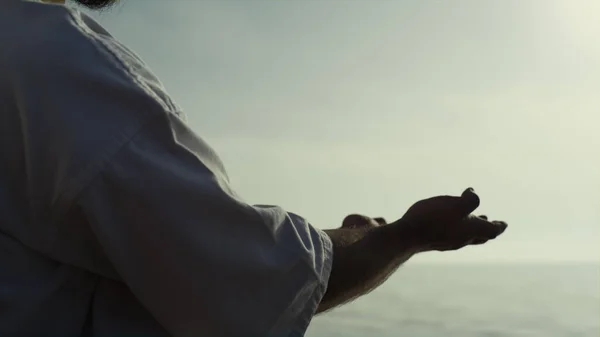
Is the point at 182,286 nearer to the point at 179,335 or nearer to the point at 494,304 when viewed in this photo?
the point at 179,335

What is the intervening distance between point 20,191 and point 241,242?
33 cm

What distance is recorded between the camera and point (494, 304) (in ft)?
82.4

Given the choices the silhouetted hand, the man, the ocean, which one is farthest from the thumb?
the ocean

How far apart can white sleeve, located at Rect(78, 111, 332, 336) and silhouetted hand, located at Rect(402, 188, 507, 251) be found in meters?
0.42

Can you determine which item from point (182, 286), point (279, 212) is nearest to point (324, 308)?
point (279, 212)

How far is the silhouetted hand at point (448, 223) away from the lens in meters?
1.47

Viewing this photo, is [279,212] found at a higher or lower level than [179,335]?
higher

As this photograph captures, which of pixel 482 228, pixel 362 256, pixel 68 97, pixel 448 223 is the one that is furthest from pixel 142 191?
pixel 482 228

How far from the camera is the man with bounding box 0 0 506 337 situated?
105 cm

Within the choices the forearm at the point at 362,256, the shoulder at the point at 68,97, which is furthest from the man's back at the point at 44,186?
the forearm at the point at 362,256

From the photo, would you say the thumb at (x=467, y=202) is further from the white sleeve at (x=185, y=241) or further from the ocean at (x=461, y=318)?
the ocean at (x=461, y=318)

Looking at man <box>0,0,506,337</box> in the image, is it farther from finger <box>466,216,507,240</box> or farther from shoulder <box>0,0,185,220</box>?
finger <box>466,216,507,240</box>

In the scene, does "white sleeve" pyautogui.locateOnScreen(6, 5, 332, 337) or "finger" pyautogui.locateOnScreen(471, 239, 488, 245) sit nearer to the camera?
"white sleeve" pyautogui.locateOnScreen(6, 5, 332, 337)

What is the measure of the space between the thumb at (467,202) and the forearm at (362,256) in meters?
0.13
